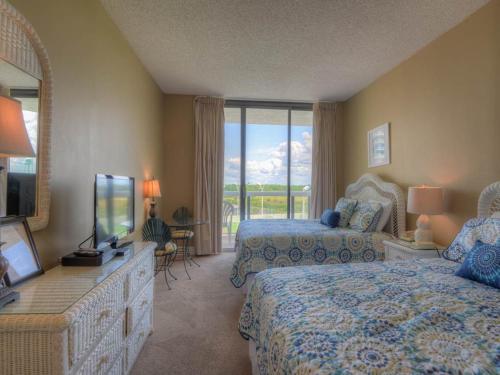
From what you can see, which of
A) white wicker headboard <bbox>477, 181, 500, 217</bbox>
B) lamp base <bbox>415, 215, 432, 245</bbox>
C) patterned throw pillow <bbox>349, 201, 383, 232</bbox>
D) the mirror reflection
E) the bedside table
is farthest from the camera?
patterned throw pillow <bbox>349, 201, 383, 232</bbox>

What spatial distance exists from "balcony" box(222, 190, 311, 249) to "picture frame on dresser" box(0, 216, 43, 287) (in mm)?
3491

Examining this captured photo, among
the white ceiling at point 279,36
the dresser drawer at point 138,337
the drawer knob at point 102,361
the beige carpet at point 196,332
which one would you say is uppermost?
the white ceiling at point 279,36

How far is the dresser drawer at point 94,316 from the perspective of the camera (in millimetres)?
1003

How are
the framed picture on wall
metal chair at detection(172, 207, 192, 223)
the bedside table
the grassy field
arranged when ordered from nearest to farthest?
the bedside table → the framed picture on wall → metal chair at detection(172, 207, 192, 223) → the grassy field

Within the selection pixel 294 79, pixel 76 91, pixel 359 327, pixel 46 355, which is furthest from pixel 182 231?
pixel 359 327

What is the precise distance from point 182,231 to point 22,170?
2729mm

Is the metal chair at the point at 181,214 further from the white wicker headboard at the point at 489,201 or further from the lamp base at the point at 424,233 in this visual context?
the white wicker headboard at the point at 489,201

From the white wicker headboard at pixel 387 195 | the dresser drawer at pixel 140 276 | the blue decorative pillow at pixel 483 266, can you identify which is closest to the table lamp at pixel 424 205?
the white wicker headboard at pixel 387 195

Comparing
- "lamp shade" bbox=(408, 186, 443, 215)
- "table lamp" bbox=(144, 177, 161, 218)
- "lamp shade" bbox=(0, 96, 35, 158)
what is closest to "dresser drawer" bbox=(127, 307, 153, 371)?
"lamp shade" bbox=(0, 96, 35, 158)

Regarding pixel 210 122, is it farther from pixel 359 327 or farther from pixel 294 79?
pixel 359 327

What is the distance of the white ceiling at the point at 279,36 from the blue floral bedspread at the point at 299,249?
2.05m

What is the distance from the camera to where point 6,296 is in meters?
0.98

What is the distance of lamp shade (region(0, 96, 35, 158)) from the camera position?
926 millimetres

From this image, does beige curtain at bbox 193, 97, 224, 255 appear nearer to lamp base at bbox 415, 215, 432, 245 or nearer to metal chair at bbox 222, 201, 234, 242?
metal chair at bbox 222, 201, 234, 242
